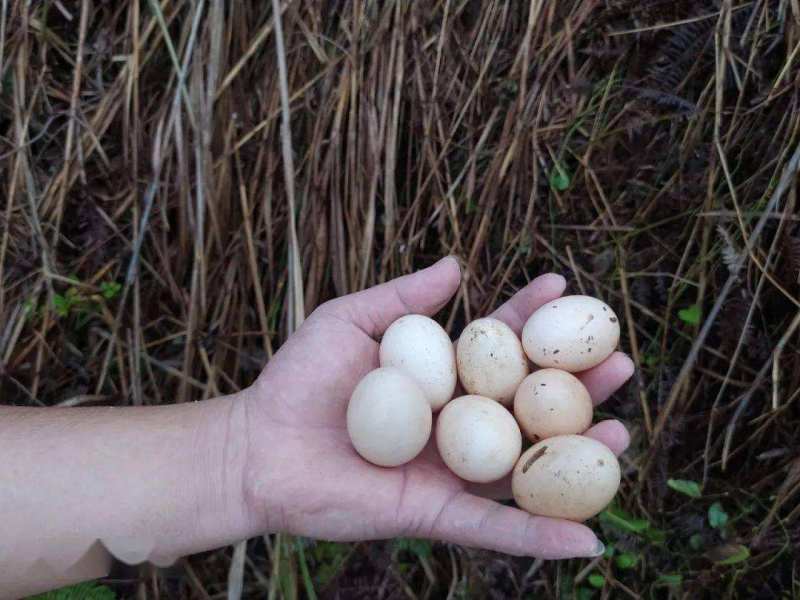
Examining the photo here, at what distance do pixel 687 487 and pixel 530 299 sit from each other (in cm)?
52

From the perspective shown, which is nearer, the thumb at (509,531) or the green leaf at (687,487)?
the thumb at (509,531)

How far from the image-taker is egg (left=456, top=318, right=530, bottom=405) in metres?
1.39

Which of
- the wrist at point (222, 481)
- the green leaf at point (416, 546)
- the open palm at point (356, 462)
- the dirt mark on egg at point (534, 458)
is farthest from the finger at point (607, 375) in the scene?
the wrist at point (222, 481)

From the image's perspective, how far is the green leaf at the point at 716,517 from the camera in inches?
62.3

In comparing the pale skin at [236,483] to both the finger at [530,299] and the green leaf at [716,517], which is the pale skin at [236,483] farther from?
the green leaf at [716,517]

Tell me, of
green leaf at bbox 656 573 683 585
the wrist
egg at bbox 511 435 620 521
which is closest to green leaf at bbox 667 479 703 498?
green leaf at bbox 656 573 683 585

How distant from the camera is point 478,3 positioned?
6.09ft

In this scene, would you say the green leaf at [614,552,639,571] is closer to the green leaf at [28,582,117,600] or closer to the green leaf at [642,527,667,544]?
the green leaf at [642,527,667,544]

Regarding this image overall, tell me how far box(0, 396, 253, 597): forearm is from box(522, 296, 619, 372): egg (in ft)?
1.80

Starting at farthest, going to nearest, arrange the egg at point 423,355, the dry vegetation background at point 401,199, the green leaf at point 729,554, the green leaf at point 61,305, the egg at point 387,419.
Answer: the green leaf at point 61,305 → the dry vegetation background at point 401,199 → the green leaf at point 729,554 → the egg at point 423,355 → the egg at point 387,419

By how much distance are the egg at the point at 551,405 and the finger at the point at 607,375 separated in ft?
0.26

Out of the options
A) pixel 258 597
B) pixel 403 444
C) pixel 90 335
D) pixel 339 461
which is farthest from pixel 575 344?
pixel 90 335

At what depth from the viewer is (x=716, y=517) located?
1.59 m

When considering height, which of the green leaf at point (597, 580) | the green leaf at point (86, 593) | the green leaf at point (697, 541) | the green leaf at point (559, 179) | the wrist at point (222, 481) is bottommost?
the green leaf at point (597, 580)
